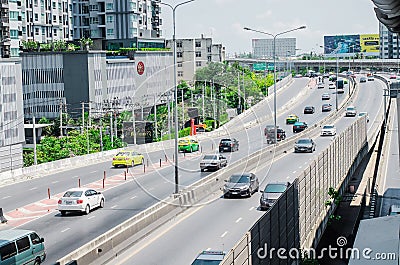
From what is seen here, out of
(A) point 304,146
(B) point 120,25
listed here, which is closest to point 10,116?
(A) point 304,146

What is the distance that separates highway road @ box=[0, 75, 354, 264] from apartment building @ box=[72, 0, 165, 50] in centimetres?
5104

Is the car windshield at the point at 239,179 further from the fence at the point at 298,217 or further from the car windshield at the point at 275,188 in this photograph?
the fence at the point at 298,217

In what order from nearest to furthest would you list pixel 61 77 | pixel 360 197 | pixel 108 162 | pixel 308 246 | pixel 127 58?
pixel 308 246 → pixel 360 197 → pixel 108 162 → pixel 61 77 → pixel 127 58

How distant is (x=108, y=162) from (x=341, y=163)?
21.2m

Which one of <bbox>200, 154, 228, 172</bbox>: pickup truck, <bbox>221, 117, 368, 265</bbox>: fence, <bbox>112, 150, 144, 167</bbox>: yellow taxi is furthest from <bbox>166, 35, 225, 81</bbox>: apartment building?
<bbox>221, 117, 368, 265</bbox>: fence

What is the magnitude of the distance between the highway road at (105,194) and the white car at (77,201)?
34 cm

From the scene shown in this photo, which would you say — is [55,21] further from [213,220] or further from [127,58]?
[213,220]

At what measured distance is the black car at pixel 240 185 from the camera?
35500mm

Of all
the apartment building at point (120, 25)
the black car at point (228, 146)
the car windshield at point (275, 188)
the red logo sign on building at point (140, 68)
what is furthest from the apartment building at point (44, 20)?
the car windshield at point (275, 188)

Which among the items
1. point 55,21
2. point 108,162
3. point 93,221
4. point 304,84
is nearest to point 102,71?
point 55,21

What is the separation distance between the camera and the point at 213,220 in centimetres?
2981

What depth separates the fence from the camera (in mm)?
15102

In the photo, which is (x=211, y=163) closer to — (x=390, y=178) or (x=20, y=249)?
(x=390, y=178)

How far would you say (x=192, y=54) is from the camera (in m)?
151
